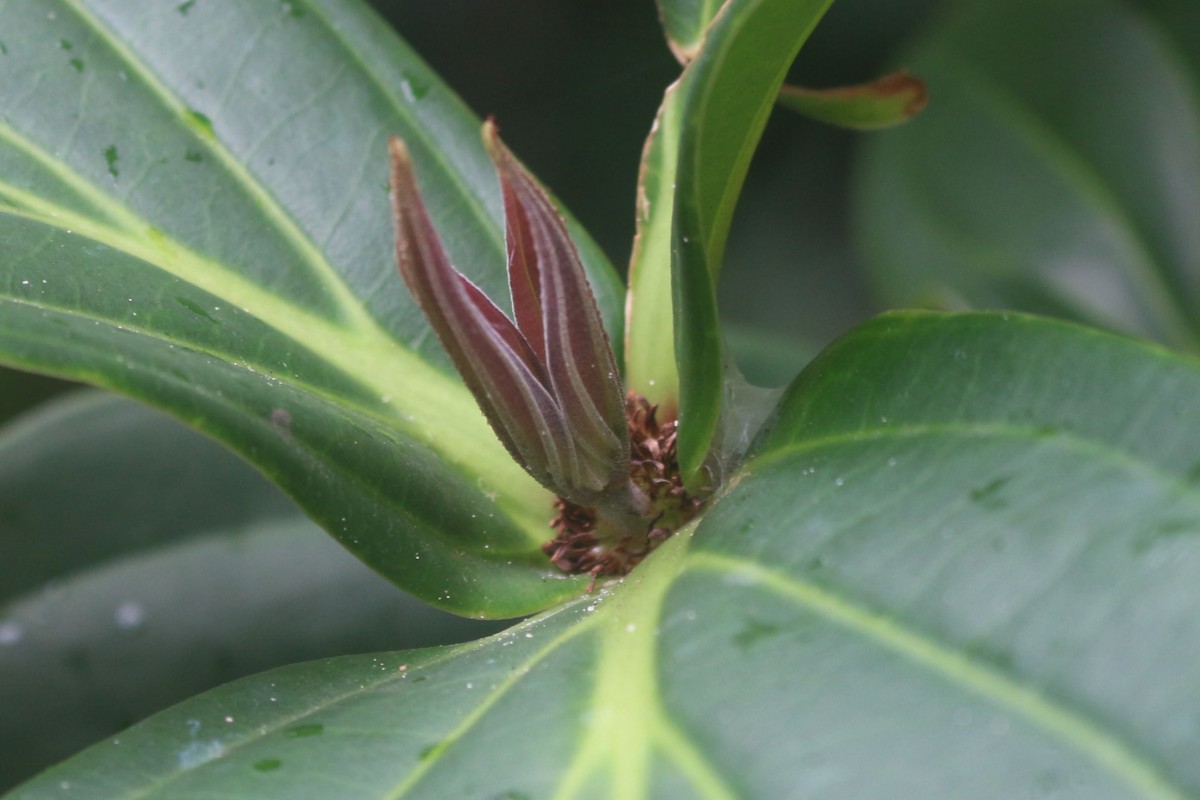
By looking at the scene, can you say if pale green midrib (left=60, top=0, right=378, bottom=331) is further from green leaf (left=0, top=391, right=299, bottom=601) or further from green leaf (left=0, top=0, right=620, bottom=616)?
green leaf (left=0, top=391, right=299, bottom=601)

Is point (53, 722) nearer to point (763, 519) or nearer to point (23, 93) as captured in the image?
point (23, 93)

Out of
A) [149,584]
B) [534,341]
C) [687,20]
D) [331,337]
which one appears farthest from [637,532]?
[149,584]

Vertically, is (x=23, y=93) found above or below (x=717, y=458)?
above

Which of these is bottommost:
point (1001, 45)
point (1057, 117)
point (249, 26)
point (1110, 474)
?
point (1110, 474)

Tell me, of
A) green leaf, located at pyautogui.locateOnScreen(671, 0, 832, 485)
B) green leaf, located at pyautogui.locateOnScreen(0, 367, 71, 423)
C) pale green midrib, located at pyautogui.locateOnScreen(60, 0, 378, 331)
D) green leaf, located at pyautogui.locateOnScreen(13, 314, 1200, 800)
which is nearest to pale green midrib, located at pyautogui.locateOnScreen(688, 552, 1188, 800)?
green leaf, located at pyautogui.locateOnScreen(13, 314, 1200, 800)

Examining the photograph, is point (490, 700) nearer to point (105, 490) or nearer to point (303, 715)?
point (303, 715)

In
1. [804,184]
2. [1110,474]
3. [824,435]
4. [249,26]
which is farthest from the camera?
[804,184]

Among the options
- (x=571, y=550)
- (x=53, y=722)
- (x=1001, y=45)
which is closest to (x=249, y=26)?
(x=571, y=550)
